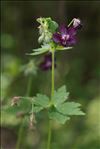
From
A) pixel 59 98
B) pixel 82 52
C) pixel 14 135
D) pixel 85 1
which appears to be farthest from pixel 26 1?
pixel 59 98

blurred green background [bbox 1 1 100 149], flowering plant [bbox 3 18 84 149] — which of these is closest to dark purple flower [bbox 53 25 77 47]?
flowering plant [bbox 3 18 84 149]

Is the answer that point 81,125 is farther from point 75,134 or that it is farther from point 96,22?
point 96,22

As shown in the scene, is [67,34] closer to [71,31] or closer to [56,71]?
[71,31]

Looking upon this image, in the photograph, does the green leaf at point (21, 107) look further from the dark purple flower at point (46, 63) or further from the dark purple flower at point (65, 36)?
the dark purple flower at point (46, 63)

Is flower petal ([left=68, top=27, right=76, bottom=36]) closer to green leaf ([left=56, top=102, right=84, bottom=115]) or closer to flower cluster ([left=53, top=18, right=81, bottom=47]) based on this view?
flower cluster ([left=53, top=18, right=81, bottom=47])

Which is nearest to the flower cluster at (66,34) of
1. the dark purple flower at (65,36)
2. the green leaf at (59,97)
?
the dark purple flower at (65,36)
